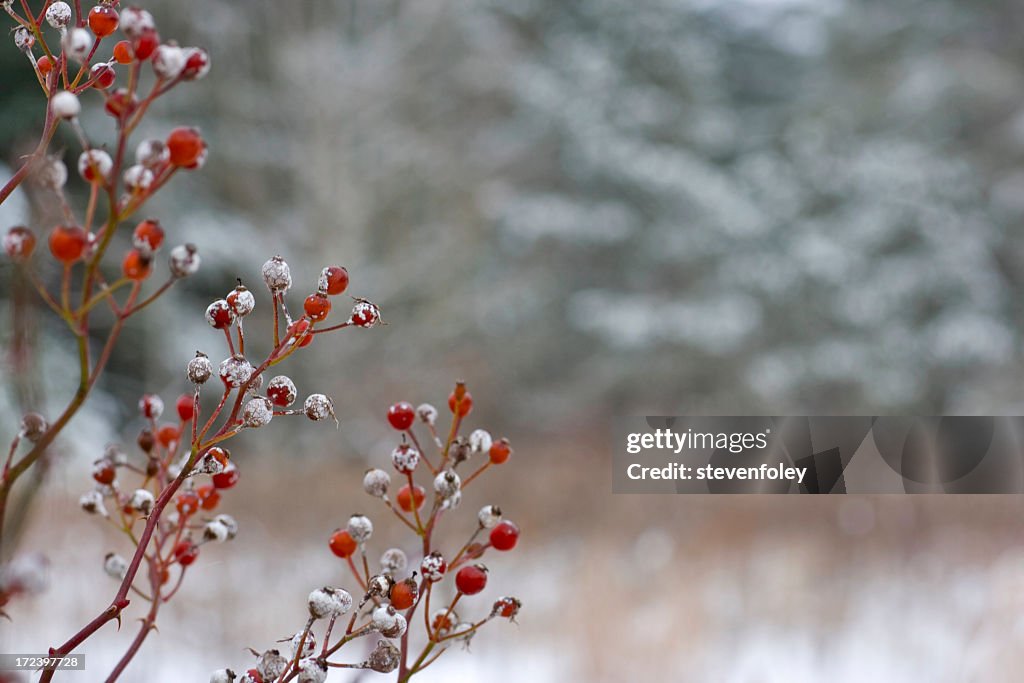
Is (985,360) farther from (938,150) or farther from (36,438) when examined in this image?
(36,438)

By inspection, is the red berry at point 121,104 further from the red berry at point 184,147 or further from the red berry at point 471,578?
the red berry at point 471,578

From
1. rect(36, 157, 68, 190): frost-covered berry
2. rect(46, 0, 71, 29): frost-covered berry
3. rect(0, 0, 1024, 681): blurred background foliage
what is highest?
rect(0, 0, 1024, 681): blurred background foliage

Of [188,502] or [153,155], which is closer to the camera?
[153,155]

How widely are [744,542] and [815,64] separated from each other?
11.3 feet

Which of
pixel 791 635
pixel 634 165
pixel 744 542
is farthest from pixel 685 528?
pixel 634 165

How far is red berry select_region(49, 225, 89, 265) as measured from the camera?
19cm

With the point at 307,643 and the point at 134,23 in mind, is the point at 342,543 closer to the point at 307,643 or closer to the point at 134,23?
the point at 307,643

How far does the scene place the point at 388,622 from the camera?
9.8 inches

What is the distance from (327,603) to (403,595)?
0.04 metres

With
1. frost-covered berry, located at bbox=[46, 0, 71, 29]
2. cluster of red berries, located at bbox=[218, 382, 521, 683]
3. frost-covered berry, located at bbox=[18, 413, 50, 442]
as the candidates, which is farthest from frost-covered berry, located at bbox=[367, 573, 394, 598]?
frost-covered berry, located at bbox=[46, 0, 71, 29]

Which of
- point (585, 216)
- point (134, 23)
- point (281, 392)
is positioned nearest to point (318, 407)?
point (281, 392)

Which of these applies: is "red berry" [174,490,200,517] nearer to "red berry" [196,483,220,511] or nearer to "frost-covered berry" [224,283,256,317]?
"red berry" [196,483,220,511]

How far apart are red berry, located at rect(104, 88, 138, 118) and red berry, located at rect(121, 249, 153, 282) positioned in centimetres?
3

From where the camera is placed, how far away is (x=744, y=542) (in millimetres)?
2264
